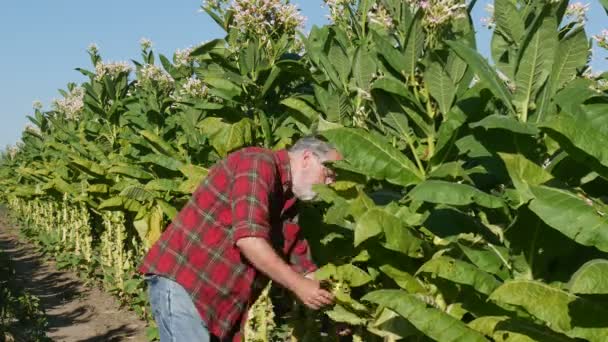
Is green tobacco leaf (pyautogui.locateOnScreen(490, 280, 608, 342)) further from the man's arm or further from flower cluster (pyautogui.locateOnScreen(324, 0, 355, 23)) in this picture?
flower cluster (pyautogui.locateOnScreen(324, 0, 355, 23))

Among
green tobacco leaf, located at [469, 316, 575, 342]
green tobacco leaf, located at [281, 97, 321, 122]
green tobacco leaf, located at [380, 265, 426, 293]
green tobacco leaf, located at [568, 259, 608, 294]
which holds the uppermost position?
green tobacco leaf, located at [281, 97, 321, 122]

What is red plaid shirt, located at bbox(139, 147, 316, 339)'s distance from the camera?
344 centimetres

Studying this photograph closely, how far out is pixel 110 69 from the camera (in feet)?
32.1

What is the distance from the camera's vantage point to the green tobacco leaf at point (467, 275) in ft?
8.80

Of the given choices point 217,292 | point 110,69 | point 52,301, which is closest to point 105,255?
point 52,301

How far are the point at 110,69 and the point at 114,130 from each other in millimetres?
784

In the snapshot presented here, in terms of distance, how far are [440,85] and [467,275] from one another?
0.88 meters

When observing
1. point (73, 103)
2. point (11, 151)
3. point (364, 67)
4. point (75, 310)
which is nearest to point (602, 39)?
point (364, 67)

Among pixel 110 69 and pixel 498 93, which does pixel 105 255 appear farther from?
pixel 498 93

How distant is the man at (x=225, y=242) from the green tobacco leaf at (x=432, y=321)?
0.75 meters

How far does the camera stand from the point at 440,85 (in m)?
3.19

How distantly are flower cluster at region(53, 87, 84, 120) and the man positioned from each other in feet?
31.1

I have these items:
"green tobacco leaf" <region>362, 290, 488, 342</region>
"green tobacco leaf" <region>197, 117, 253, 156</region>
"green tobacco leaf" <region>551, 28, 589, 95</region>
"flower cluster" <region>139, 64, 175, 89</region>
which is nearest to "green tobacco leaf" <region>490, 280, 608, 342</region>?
"green tobacco leaf" <region>362, 290, 488, 342</region>

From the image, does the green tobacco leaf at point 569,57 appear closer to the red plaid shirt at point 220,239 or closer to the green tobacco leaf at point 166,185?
the red plaid shirt at point 220,239
